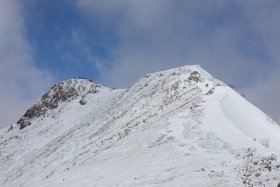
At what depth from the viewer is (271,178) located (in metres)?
27.0

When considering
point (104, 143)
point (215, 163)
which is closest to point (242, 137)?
point (215, 163)

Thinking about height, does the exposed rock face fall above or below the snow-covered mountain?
above

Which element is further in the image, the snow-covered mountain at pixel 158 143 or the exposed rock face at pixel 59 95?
the exposed rock face at pixel 59 95

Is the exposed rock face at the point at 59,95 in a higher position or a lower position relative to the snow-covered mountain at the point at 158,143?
higher

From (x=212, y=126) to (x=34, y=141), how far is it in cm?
4584

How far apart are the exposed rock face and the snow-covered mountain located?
1098 centimetres

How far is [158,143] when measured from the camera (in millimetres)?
39125

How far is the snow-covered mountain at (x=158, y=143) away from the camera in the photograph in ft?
102

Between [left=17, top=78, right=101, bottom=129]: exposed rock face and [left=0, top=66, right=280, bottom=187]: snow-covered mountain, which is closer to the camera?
[left=0, top=66, right=280, bottom=187]: snow-covered mountain

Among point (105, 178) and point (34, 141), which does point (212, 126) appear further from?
point (34, 141)

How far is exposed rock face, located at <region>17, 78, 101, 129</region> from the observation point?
9262 centimetres

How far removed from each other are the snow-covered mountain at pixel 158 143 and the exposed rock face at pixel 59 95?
1098cm

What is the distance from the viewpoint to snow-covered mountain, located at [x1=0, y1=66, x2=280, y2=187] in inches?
1225

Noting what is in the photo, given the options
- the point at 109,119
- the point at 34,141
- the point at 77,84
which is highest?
the point at 77,84
